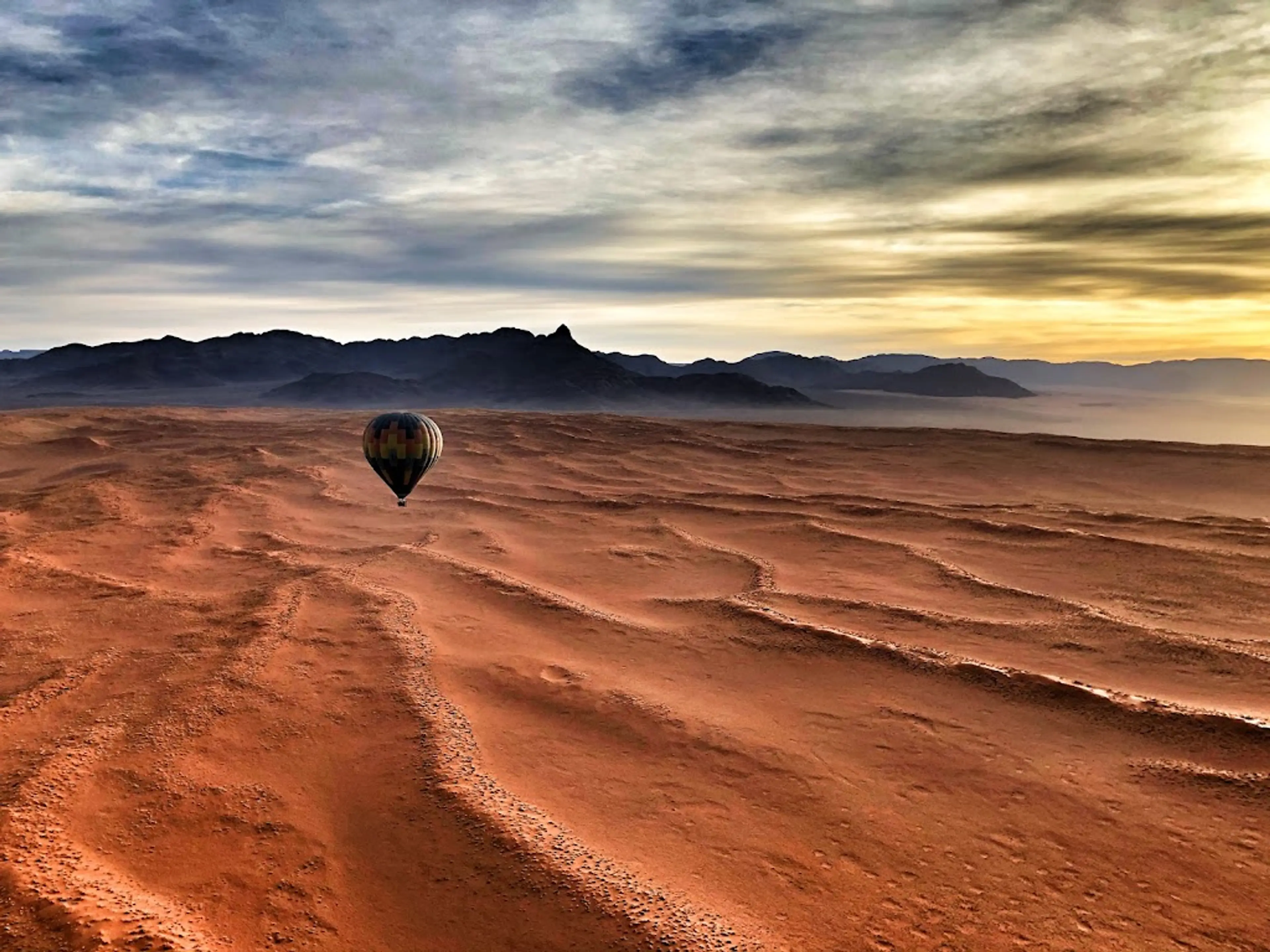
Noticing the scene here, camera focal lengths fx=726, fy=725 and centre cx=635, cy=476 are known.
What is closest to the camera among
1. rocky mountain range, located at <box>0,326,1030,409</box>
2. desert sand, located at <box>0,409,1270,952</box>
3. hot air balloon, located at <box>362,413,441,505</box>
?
desert sand, located at <box>0,409,1270,952</box>

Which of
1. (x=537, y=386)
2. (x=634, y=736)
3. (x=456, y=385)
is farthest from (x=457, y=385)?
(x=634, y=736)

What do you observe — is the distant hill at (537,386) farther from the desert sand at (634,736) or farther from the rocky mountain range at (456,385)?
the desert sand at (634,736)

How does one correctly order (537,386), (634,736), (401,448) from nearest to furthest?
(634,736) → (401,448) → (537,386)

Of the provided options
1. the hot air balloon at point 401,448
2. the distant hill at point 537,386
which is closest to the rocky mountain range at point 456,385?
the distant hill at point 537,386

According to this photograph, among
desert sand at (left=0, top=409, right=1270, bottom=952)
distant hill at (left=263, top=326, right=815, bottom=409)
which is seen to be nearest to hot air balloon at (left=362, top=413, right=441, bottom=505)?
desert sand at (left=0, top=409, right=1270, bottom=952)

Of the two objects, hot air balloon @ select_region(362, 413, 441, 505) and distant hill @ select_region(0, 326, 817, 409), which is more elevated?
distant hill @ select_region(0, 326, 817, 409)

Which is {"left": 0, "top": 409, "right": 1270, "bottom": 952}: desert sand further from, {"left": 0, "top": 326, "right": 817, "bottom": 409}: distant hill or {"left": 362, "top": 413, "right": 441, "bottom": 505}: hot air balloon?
{"left": 0, "top": 326, "right": 817, "bottom": 409}: distant hill

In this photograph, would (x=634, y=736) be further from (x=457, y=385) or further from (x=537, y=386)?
(x=457, y=385)
